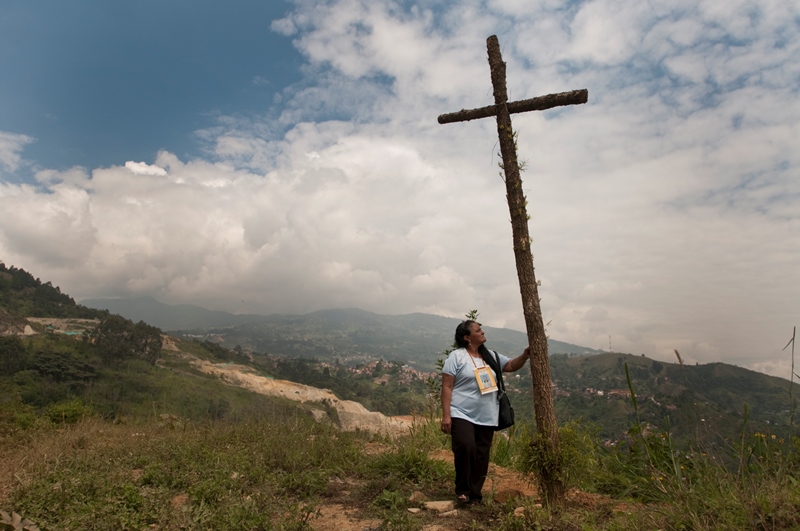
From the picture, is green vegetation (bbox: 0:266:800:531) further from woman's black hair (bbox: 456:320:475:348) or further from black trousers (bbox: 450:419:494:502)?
woman's black hair (bbox: 456:320:475:348)

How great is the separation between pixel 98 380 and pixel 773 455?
2491 inches

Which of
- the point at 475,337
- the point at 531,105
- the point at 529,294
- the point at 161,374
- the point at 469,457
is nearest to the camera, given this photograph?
the point at 469,457

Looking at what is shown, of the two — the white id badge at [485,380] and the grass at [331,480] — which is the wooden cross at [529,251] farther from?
the white id badge at [485,380]

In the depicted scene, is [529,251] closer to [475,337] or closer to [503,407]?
[475,337]

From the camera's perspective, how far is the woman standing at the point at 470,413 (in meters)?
4.65

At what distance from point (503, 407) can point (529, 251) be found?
70.1 inches

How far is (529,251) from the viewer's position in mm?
4988

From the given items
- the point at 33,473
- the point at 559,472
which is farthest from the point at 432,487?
the point at 33,473

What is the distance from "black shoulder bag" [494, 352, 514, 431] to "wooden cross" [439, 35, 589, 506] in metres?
0.32

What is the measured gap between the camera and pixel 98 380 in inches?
2058

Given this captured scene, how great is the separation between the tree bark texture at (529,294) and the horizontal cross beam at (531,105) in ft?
0.35

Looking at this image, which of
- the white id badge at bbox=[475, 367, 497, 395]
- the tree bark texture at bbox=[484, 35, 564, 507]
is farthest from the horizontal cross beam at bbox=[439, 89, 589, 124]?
the white id badge at bbox=[475, 367, 497, 395]

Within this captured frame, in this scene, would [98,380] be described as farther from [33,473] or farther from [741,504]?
[741,504]

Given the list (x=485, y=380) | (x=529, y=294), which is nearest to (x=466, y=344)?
(x=485, y=380)
